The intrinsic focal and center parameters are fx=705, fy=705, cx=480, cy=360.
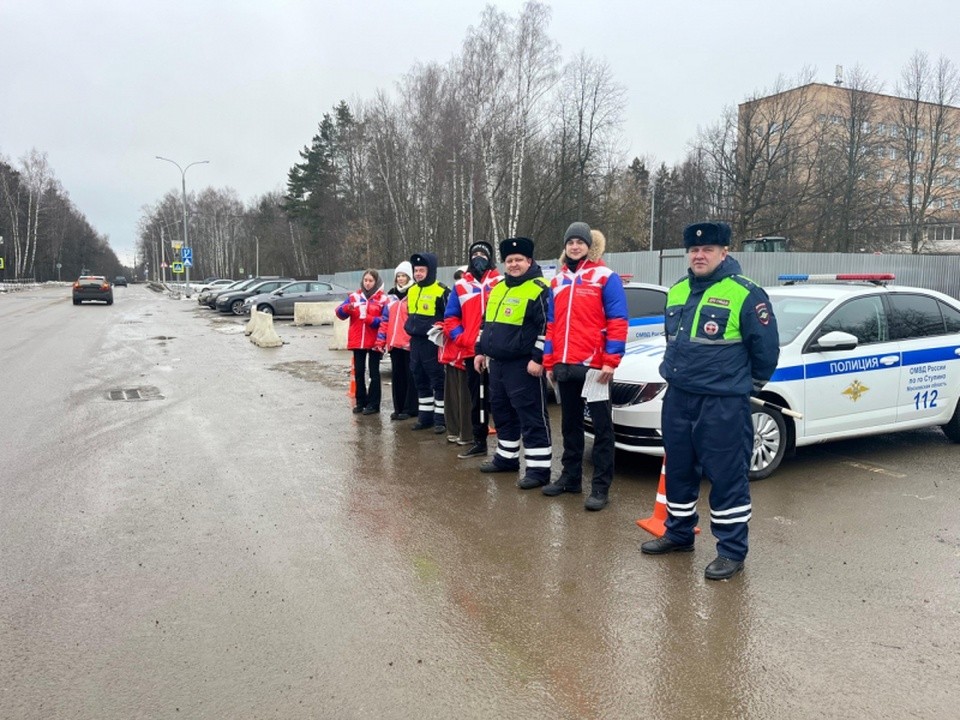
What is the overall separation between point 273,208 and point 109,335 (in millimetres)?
74225

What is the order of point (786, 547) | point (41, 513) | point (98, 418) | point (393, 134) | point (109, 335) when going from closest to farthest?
point (786, 547) < point (41, 513) < point (98, 418) < point (109, 335) < point (393, 134)

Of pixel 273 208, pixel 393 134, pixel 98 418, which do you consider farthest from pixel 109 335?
pixel 273 208

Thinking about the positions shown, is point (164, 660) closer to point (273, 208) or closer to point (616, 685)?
point (616, 685)

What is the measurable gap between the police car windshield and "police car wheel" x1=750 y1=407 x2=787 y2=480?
2.15 feet

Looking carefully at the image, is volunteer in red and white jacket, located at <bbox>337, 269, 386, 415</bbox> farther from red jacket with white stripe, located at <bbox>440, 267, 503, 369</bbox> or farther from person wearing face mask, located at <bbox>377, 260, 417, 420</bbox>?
red jacket with white stripe, located at <bbox>440, 267, 503, 369</bbox>

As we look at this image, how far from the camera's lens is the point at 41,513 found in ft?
17.4

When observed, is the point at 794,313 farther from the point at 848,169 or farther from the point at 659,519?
the point at 848,169

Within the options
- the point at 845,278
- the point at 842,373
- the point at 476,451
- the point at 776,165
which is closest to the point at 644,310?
the point at 845,278

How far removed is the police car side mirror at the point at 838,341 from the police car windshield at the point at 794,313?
0.26m

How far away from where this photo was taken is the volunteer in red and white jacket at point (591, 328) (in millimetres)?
5305

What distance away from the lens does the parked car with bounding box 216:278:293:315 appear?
29984mm

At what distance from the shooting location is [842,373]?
619 cm

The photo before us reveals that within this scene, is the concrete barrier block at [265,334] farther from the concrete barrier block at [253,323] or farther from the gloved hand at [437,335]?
the gloved hand at [437,335]

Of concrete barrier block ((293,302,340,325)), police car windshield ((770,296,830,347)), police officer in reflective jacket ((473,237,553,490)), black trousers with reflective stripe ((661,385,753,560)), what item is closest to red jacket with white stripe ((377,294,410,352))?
police officer in reflective jacket ((473,237,553,490))
